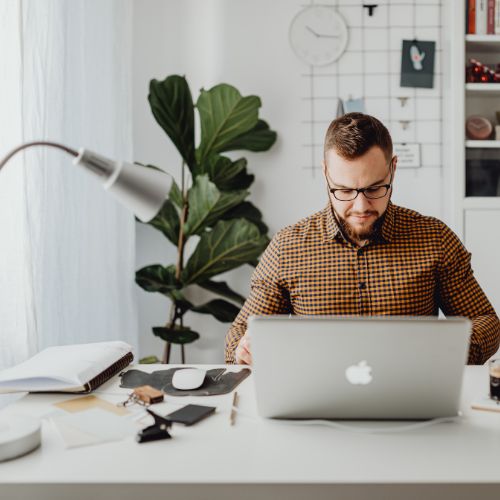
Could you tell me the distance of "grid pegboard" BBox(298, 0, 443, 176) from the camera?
109 inches

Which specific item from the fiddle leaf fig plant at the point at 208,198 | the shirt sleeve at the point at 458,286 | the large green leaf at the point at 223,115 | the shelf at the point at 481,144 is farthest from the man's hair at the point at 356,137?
the shelf at the point at 481,144

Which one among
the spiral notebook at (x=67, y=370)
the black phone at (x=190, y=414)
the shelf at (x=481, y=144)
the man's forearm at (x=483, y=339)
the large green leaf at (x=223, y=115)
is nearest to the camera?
the black phone at (x=190, y=414)

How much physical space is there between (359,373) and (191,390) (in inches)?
17.2

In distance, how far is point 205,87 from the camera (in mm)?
2828

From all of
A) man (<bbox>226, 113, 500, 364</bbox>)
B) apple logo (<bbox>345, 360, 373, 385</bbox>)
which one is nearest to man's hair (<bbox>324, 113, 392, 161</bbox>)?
man (<bbox>226, 113, 500, 364</bbox>)

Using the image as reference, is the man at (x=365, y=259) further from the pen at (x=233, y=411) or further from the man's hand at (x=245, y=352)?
the pen at (x=233, y=411)

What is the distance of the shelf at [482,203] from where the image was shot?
8.52 feet

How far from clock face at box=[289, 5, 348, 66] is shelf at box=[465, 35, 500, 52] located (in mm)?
566

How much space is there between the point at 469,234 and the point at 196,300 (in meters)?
1.33

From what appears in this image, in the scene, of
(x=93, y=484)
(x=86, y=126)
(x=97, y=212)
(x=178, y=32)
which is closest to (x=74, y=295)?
(x=97, y=212)

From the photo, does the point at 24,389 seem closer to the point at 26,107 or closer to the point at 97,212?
the point at 26,107

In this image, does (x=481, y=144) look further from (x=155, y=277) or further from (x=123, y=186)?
(x=123, y=186)

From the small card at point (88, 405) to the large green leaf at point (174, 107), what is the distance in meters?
1.54

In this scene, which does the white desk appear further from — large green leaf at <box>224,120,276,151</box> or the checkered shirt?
large green leaf at <box>224,120,276,151</box>
